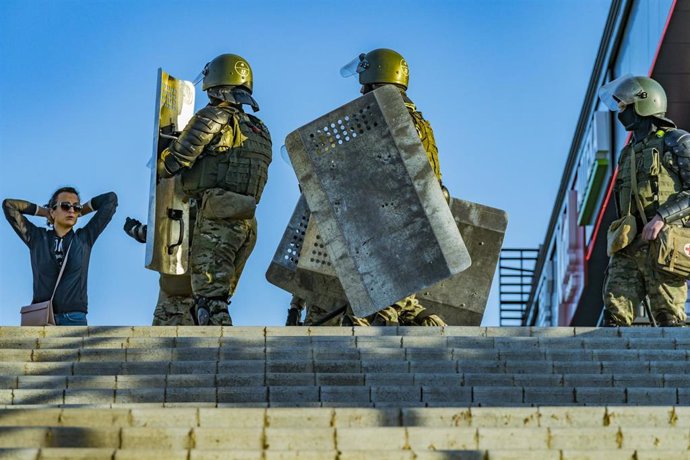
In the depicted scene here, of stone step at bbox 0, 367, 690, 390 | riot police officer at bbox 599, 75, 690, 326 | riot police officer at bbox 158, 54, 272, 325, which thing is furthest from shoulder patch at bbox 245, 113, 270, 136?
stone step at bbox 0, 367, 690, 390

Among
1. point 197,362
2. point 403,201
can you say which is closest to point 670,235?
point 403,201

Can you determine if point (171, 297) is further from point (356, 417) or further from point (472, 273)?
point (356, 417)

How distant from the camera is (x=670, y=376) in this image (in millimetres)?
13430

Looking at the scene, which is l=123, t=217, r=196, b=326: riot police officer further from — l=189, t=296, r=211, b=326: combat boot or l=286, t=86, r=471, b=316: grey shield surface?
l=286, t=86, r=471, b=316: grey shield surface

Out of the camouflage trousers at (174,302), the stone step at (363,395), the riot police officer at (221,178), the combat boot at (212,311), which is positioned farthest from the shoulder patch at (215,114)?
the stone step at (363,395)

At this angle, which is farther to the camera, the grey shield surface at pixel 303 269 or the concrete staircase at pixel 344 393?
the grey shield surface at pixel 303 269

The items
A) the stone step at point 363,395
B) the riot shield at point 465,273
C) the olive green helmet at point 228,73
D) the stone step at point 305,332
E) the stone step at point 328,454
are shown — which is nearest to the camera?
the stone step at point 328,454

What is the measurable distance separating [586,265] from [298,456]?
2891 cm

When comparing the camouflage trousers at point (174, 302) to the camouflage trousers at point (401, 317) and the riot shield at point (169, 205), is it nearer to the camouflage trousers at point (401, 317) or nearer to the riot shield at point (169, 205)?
the riot shield at point (169, 205)

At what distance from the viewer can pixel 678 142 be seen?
1691 centimetres

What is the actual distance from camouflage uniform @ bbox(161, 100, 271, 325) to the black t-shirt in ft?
2.62

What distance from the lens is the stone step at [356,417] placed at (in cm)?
1172

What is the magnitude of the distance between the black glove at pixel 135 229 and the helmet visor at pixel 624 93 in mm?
4148

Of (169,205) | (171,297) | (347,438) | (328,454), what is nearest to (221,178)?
(169,205)
